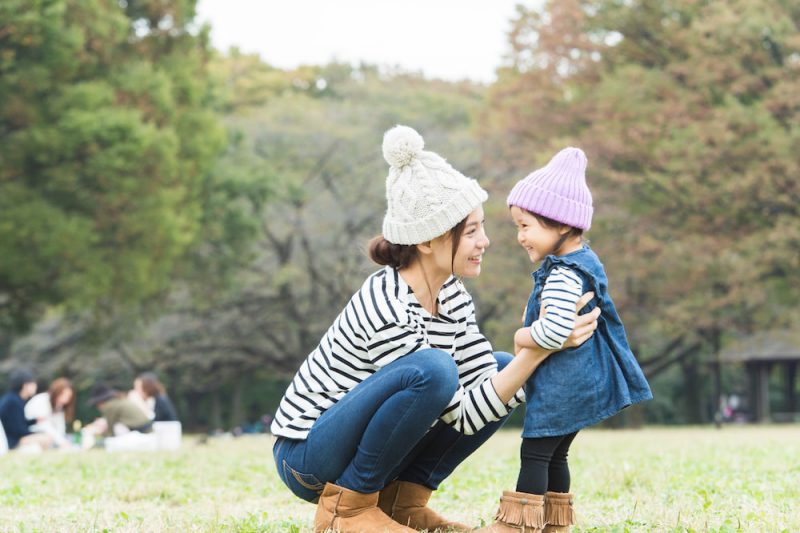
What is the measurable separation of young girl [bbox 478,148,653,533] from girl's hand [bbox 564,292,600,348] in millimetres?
40

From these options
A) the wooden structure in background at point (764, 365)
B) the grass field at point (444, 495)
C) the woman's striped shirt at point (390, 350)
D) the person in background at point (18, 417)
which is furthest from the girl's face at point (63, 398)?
the wooden structure in background at point (764, 365)

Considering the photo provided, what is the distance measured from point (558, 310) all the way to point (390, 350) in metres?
0.60

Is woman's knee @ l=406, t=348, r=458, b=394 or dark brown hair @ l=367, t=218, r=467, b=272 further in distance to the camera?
dark brown hair @ l=367, t=218, r=467, b=272

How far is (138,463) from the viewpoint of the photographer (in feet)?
25.7

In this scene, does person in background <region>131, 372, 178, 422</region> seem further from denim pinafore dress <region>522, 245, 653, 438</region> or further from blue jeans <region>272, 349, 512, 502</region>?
denim pinafore dress <region>522, 245, 653, 438</region>

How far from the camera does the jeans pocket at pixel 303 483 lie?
11.7 ft

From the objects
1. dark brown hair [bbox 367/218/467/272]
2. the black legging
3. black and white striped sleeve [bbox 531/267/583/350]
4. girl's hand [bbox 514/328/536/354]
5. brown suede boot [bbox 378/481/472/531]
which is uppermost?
dark brown hair [bbox 367/218/467/272]

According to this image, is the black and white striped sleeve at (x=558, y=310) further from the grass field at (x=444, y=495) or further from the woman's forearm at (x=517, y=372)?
the grass field at (x=444, y=495)

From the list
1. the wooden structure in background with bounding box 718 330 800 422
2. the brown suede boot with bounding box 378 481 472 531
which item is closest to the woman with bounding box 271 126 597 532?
the brown suede boot with bounding box 378 481 472 531

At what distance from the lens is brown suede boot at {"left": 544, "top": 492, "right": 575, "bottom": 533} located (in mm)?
3501

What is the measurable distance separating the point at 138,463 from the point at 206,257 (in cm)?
1697

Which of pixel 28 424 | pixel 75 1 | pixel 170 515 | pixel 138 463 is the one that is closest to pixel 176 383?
pixel 75 1

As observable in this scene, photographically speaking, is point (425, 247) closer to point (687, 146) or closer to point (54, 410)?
point (54, 410)

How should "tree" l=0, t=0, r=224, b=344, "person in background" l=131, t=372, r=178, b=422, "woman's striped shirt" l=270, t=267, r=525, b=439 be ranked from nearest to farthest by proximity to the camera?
"woman's striped shirt" l=270, t=267, r=525, b=439 < "person in background" l=131, t=372, r=178, b=422 < "tree" l=0, t=0, r=224, b=344
